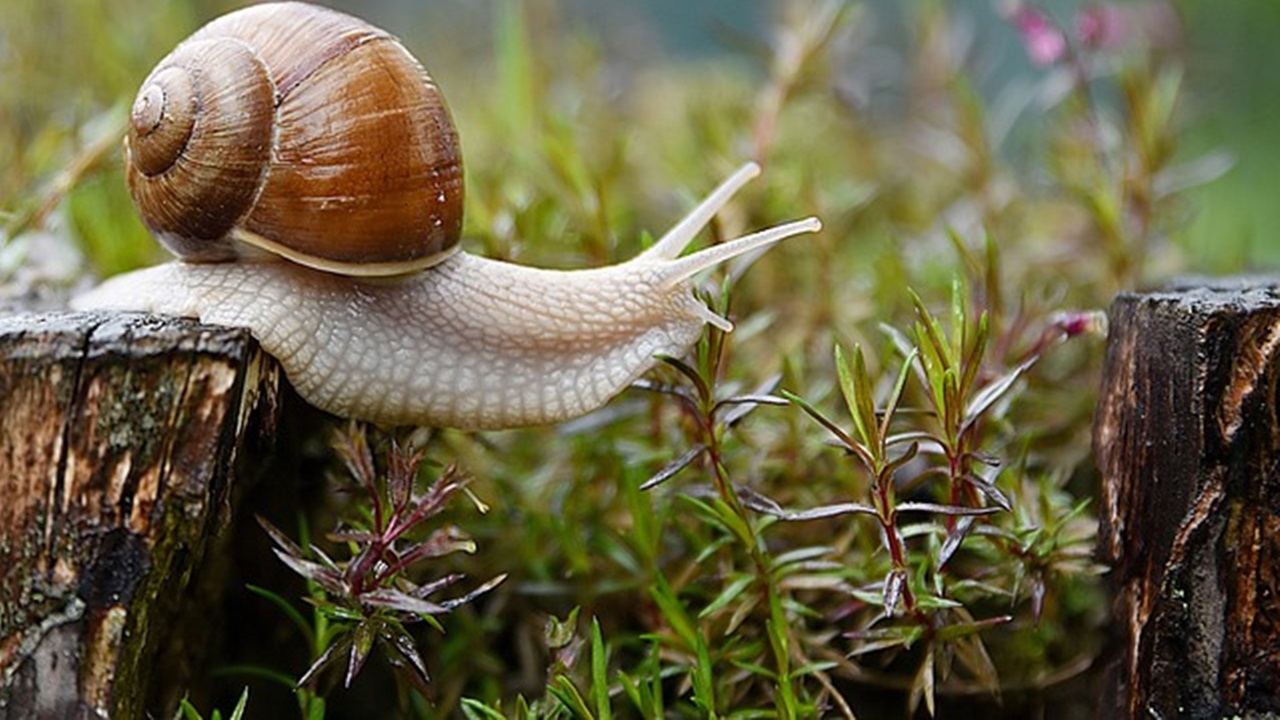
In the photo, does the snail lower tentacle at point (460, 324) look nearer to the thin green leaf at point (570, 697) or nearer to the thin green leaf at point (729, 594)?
the thin green leaf at point (729, 594)

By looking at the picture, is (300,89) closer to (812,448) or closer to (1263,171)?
(812,448)

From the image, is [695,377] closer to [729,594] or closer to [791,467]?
[729,594]

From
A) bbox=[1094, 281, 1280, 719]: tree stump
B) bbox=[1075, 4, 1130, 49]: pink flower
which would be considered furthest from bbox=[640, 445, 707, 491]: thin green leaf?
bbox=[1075, 4, 1130, 49]: pink flower

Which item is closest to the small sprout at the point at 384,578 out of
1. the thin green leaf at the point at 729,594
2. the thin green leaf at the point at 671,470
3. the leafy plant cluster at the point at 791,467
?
the leafy plant cluster at the point at 791,467

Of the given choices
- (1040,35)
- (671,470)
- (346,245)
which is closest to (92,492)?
(346,245)

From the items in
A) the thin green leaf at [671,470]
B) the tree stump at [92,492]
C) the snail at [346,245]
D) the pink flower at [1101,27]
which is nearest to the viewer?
the tree stump at [92,492]

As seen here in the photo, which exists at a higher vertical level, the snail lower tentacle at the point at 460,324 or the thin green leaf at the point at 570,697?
the snail lower tentacle at the point at 460,324

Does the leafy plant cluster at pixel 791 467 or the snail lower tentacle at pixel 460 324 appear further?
the snail lower tentacle at pixel 460 324

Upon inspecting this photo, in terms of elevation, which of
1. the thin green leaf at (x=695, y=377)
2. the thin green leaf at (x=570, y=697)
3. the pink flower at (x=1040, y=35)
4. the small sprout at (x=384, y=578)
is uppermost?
the pink flower at (x=1040, y=35)
